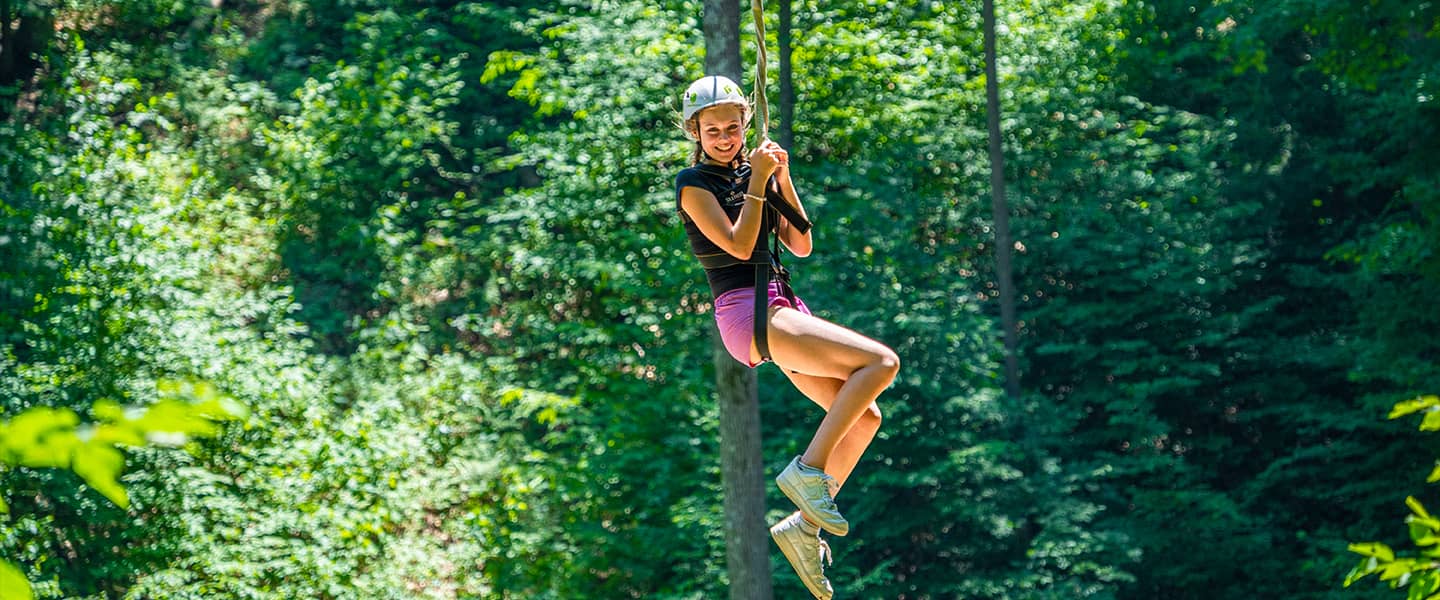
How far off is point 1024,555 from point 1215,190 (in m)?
3.83

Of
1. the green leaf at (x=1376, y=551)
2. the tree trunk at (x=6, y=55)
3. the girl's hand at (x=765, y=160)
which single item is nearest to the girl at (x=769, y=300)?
the girl's hand at (x=765, y=160)

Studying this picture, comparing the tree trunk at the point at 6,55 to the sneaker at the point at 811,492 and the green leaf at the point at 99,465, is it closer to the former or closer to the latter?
the sneaker at the point at 811,492

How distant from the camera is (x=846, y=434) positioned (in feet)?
13.5

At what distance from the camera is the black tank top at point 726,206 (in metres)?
3.96

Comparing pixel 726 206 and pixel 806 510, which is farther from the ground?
pixel 726 206

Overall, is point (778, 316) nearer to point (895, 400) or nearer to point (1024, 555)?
point (895, 400)

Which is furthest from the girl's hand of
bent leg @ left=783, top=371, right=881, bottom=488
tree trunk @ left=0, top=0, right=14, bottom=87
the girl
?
tree trunk @ left=0, top=0, right=14, bottom=87

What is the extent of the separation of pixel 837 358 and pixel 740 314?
0.29 meters

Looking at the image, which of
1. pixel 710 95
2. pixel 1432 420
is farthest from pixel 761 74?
pixel 1432 420

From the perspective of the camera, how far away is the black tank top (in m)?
3.96

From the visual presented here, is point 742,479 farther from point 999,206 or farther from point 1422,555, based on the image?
point 1422,555

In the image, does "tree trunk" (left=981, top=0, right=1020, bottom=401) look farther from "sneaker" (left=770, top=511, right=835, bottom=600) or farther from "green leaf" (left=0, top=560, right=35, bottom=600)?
"green leaf" (left=0, top=560, right=35, bottom=600)

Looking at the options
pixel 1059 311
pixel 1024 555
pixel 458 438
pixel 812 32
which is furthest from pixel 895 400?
pixel 458 438

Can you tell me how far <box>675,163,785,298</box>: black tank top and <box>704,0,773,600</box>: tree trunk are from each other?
14.7 ft
